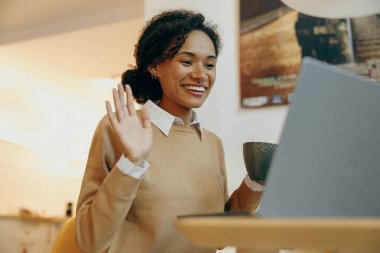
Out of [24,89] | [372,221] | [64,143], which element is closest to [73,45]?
[24,89]

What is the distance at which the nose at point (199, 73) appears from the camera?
121 centimetres

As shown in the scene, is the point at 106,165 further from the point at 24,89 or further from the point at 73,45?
the point at 24,89

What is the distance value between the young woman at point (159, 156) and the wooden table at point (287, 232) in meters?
0.42

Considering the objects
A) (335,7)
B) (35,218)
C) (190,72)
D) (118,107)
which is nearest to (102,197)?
(118,107)

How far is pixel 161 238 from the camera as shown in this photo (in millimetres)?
1090

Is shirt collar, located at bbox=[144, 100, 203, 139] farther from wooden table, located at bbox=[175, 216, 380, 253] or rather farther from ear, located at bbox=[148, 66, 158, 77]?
wooden table, located at bbox=[175, 216, 380, 253]

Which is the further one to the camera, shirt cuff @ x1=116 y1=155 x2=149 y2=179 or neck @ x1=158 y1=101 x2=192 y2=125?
neck @ x1=158 y1=101 x2=192 y2=125

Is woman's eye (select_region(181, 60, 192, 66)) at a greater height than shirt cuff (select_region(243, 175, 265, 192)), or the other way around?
woman's eye (select_region(181, 60, 192, 66))

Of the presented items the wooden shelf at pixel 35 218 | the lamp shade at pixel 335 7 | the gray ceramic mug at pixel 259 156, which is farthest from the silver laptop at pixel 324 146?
the wooden shelf at pixel 35 218

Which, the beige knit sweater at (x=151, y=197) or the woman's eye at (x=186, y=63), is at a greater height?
the woman's eye at (x=186, y=63)

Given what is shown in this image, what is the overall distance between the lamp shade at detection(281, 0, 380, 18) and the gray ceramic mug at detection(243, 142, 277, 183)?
0.57 m

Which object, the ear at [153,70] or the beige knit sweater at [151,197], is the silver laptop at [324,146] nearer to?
the beige knit sweater at [151,197]

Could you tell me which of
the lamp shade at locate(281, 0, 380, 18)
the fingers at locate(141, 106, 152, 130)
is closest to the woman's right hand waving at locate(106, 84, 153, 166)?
the fingers at locate(141, 106, 152, 130)

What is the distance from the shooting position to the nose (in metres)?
1.21
